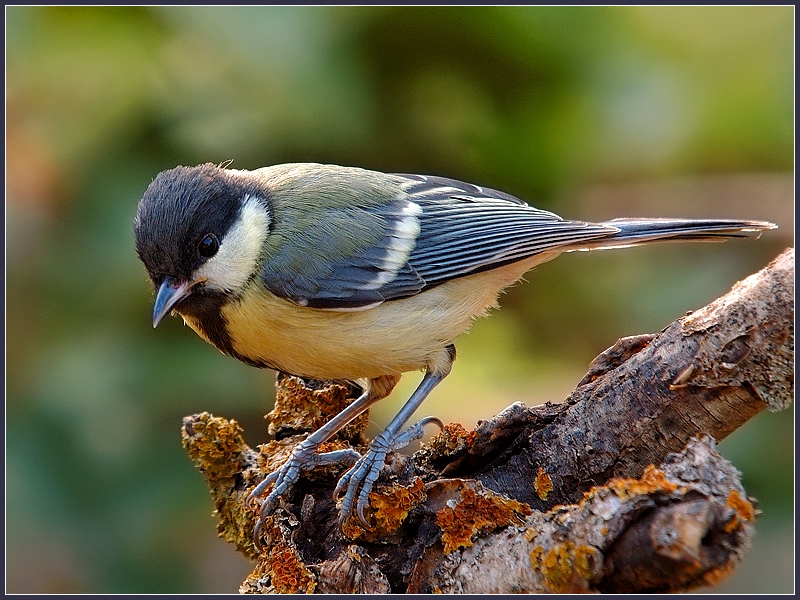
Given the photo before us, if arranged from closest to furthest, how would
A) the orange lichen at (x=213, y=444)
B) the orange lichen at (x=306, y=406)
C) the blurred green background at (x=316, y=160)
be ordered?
the orange lichen at (x=213, y=444) < the orange lichen at (x=306, y=406) < the blurred green background at (x=316, y=160)

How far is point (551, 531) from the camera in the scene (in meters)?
1.31

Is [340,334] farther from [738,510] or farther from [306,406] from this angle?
[738,510]

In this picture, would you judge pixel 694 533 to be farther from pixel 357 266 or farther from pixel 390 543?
pixel 357 266

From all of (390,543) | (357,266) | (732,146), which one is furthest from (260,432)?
(732,146)

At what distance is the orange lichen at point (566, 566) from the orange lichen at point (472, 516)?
208 millimetres

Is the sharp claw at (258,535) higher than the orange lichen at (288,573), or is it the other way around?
the orange lichen at (288,573)

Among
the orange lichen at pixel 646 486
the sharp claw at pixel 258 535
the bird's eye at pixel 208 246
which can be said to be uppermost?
the bird's eye at pixel 208 246

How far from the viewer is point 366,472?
1.82m

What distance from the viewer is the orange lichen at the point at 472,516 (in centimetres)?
152

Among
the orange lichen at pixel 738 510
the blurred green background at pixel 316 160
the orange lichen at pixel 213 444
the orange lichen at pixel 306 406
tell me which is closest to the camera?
the orange lichen at pixel 738 510

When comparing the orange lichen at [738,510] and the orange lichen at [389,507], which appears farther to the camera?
the orange lichen at [389,507]

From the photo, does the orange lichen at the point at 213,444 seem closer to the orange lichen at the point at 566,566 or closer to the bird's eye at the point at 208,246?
the bird's eye at the point at 208,246

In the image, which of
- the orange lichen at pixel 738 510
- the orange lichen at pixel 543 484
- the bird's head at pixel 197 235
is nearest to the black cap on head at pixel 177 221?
the bird's head at pixel 197 235

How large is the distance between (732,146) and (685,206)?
28 centimetres
